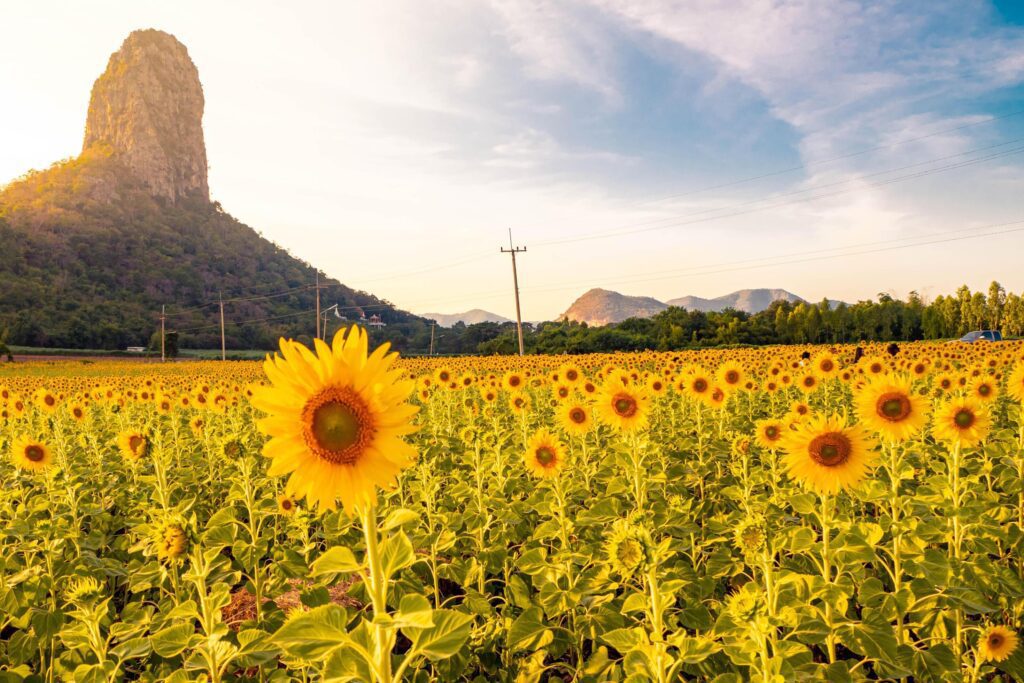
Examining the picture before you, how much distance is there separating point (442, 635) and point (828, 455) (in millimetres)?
2987

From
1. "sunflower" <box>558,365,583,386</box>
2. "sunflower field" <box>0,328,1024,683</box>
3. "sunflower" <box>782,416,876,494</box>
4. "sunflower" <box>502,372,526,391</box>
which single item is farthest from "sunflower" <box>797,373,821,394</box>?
"sunflower" <box>782,416,876,494</box>

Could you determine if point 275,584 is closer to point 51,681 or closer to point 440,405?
point 51,681

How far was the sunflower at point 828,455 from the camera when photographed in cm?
363

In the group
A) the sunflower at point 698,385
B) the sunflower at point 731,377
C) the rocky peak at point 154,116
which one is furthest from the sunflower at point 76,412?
the rocky peak at point 154,116

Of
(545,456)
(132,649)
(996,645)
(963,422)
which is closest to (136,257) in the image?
(545,456)

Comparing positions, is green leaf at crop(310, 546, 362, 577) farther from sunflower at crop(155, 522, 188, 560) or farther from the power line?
the power line

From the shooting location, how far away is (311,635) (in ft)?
5.44

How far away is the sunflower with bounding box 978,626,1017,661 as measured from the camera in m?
3.11

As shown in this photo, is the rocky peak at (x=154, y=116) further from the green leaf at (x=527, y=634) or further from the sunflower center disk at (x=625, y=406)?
the green leaf at (x=527, y=634)

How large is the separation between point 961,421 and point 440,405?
25.2 feet

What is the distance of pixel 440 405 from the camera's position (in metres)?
10.3

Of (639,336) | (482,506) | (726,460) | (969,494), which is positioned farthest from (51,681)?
(639,336)

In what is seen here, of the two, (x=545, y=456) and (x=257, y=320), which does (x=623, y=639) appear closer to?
(x=545, y=456)

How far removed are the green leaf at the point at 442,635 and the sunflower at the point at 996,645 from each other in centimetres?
316
